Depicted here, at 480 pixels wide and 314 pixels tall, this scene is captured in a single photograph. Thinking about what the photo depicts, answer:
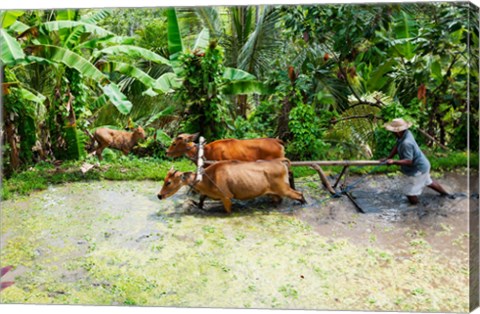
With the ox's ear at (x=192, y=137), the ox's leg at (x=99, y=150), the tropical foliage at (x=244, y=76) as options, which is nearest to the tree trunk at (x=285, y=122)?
the tropical foliage at (x=244, y=76)

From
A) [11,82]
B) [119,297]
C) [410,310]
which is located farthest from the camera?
[11,82]

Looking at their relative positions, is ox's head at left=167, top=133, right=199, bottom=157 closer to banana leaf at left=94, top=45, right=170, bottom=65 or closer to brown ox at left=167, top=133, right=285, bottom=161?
brown ox at left=167, top=133, right=285, bottom=161

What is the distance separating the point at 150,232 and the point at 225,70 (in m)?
1.54

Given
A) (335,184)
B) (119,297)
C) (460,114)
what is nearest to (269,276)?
(335,184)

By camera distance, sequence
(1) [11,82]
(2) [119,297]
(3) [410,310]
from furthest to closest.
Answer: (1) [11,82], (2) [119,297], (3) [410,310]

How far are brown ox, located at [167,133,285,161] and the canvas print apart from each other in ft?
0.04

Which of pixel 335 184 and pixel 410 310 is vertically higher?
pixel 335 184

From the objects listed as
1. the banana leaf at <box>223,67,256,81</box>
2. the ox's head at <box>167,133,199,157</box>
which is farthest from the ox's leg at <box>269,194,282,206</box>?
the banana leaf at <box>223,67,256,81</box>

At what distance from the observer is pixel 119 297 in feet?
17.4

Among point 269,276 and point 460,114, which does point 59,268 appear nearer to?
point 269,276

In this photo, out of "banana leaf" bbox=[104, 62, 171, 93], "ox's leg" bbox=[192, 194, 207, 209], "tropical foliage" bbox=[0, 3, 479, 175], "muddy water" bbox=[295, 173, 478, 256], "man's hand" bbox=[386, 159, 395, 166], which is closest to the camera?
"muddy water" bbox=[295, 173, 478, 256]

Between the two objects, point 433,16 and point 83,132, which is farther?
point 83,132

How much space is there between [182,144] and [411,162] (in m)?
1.94

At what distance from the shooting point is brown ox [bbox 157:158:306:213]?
537cm
